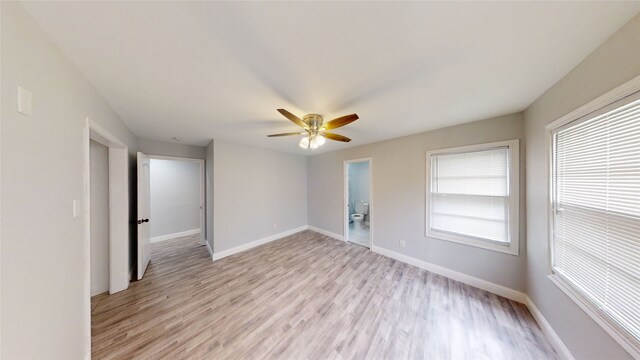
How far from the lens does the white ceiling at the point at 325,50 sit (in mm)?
883

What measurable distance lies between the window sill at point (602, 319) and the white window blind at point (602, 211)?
2 cm

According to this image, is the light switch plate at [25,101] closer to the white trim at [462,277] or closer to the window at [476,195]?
the window at [476,195]

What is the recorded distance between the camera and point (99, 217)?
88.2 inches

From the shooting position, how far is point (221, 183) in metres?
3.35

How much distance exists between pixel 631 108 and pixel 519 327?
2027mm

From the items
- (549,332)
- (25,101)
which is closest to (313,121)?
(25,101)

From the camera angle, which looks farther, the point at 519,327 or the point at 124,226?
the point at 124,226

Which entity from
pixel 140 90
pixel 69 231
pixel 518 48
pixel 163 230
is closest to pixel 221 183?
pixel 140 90

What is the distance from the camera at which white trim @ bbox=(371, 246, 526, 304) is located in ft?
7.13

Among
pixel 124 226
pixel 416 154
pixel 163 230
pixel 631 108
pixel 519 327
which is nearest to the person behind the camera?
pixel 631 108

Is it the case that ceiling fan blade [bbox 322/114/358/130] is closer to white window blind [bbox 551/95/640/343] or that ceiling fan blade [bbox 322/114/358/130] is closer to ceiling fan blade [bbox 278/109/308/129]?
ceiling fan blade [bbox 278/109/308/129]

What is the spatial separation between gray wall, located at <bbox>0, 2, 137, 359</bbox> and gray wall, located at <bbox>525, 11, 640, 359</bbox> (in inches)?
122

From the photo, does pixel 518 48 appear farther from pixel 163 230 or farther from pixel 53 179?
pixel 163 230

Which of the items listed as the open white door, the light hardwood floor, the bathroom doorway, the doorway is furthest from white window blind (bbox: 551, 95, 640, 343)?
the doorway
